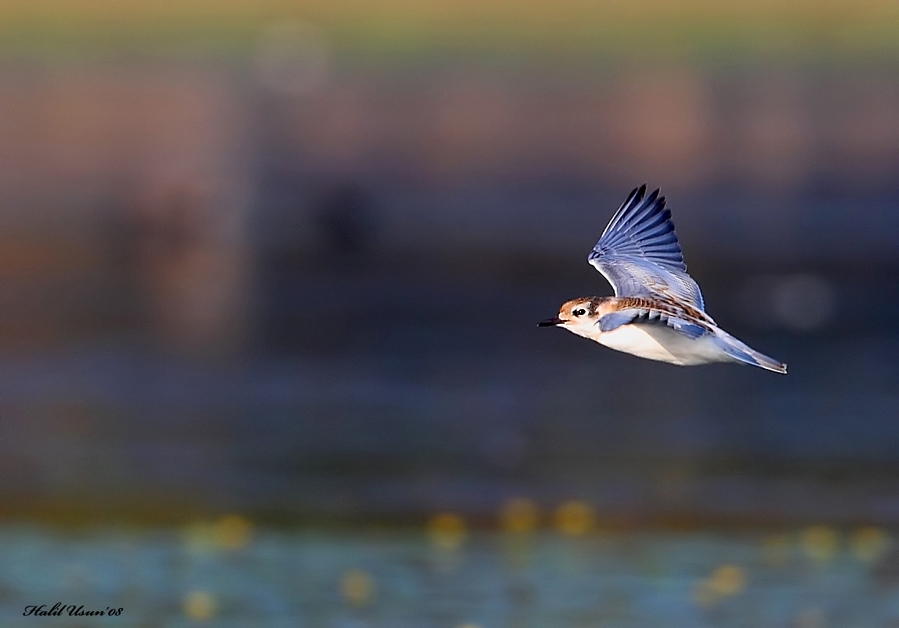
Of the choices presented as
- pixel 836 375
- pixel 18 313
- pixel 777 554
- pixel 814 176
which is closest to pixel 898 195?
pixel 814 176

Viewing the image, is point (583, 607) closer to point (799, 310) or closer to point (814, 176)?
point (799, 310)

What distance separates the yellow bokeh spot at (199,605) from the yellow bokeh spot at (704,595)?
116 inches

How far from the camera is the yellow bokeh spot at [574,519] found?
13477 mm

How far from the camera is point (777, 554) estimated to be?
12898mm

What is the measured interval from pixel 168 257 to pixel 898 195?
381 inches

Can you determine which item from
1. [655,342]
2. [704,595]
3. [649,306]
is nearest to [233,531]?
[704,595]

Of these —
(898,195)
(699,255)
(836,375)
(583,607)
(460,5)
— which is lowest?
(583,607)

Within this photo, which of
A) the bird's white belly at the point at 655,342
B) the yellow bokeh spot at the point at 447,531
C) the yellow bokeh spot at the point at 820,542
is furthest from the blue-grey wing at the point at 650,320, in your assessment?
the yellow bokeh spot at the point at 447,531

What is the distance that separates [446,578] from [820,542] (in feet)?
8.41

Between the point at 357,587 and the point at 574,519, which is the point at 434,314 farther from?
the point at 357,587

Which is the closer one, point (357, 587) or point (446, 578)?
point (357, 587)

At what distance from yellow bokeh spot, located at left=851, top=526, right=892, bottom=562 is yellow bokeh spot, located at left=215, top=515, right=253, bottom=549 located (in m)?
4.05

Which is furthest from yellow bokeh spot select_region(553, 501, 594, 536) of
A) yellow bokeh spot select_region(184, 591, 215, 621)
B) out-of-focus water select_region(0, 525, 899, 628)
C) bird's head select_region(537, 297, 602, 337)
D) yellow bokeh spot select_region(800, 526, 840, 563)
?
bird's head select_region(537, 297, 602, 337)

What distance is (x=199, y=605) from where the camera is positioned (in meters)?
12.0
